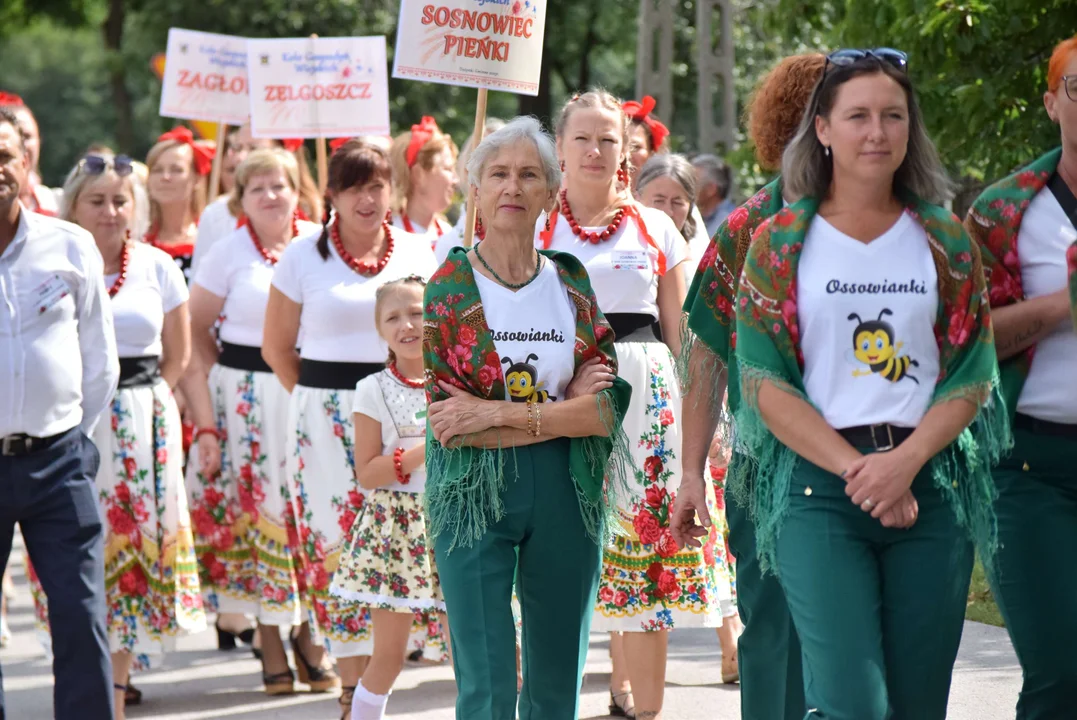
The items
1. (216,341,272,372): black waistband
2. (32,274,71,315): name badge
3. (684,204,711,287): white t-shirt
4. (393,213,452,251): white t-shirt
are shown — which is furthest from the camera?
(393,213,452,251): white t-shirt

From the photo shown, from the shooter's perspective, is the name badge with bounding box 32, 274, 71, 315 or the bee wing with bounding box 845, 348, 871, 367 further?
the name badge with bounding box 32, 274, 71, 315

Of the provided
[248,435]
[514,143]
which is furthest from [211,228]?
[514,143]

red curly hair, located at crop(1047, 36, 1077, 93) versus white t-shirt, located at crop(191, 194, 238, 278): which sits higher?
red curly hair, located at crop(1047, 36, 1077, 93)

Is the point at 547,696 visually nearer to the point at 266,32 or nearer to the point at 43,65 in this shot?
the point at 266,32

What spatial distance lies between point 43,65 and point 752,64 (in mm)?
49118

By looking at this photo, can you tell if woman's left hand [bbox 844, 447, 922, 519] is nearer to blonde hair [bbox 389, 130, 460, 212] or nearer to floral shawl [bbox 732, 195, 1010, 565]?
floral shawl [bbox 732, 195, 1010, 565]

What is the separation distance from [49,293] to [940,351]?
3065mm

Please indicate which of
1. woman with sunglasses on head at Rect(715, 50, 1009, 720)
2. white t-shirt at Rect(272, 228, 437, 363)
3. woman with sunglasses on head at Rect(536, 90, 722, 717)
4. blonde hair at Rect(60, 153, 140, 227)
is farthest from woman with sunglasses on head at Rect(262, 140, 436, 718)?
woman with sunglasses on head at Rect(715, 50, 1009, 720)

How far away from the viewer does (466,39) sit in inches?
263

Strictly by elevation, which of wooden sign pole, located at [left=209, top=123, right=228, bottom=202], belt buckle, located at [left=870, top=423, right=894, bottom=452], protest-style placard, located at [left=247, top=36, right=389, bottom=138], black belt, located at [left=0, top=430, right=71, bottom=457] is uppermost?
protest-style placard, located at [left=247, top=36, right=389, bottom=138]

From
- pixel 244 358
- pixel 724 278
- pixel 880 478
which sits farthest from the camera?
pixel 244 358

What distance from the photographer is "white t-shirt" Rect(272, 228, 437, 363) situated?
6984 millimetres

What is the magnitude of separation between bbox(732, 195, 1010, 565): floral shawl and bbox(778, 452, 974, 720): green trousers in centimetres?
10

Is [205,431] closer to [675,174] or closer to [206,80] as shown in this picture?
[675,174]
